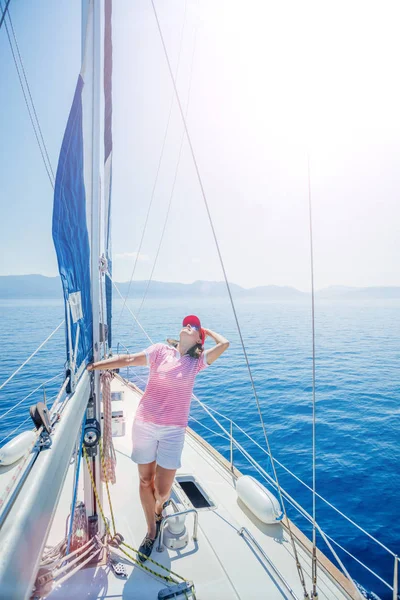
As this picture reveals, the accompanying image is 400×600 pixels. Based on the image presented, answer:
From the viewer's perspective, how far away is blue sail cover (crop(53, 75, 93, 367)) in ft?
7.40

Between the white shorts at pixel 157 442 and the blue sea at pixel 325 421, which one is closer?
the white shorts at pixel 157 442

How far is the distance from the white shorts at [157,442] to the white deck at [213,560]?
102 centimetres

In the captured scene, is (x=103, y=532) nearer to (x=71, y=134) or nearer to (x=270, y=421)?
(x=71, y=134)

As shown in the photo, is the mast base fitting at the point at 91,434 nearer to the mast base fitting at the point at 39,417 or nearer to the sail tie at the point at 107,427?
the sail tie at the point at 107,427

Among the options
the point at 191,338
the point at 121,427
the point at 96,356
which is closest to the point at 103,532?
the point at 96,356

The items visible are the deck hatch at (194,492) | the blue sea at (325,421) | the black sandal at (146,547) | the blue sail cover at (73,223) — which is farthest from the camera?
the blue sea at (325,421)

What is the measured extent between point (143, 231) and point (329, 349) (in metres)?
17.8

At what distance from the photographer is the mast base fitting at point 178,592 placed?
2.57 m

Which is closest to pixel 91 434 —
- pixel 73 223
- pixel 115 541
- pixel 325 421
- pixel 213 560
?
pixel 115 541

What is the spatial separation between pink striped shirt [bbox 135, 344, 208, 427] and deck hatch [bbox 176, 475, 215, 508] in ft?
6.40

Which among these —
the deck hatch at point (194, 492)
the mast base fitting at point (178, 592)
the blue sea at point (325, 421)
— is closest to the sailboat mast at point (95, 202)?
the mast base fitting at point (178, 592)

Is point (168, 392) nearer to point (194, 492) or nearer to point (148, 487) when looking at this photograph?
point (148, 487)

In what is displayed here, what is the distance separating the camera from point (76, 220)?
2412 millimetres

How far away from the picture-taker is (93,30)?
247cm
